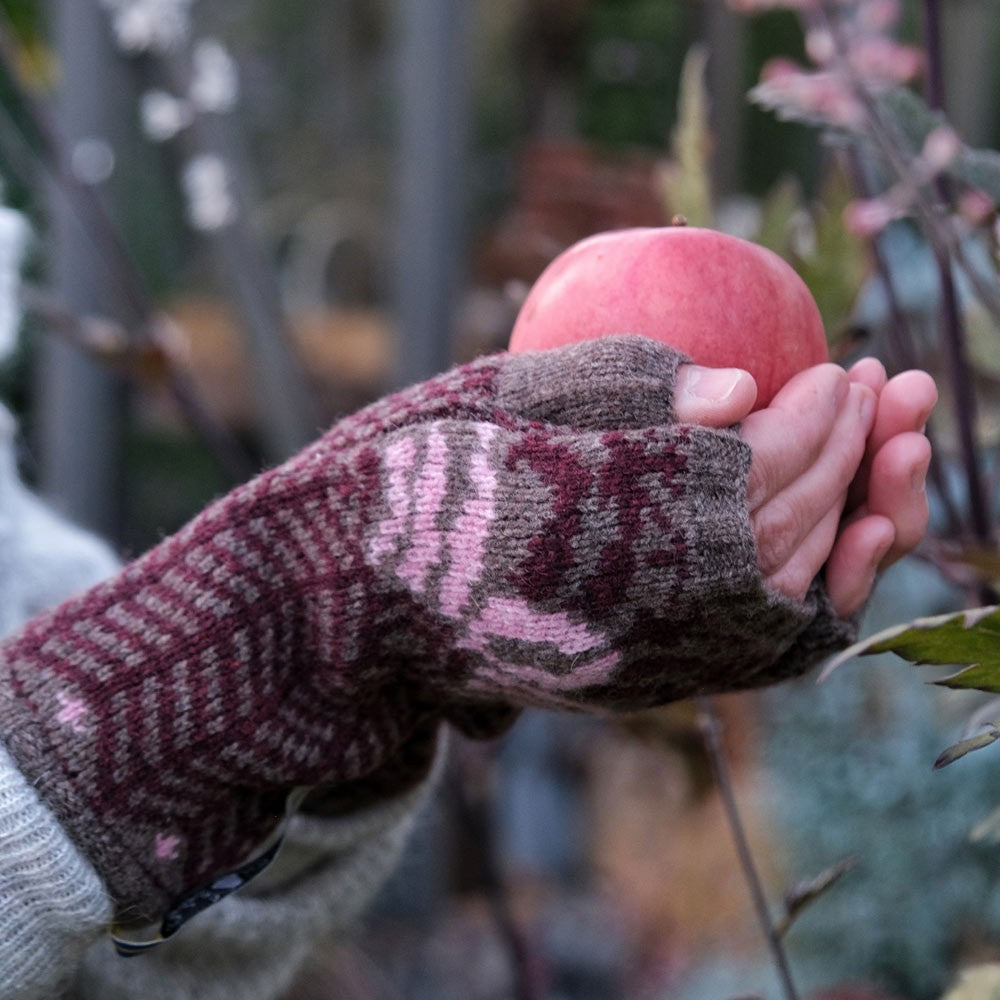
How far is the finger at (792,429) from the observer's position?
57 centimetres

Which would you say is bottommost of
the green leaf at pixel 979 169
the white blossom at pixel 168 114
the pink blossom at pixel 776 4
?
the green leaf at pixel 979 169

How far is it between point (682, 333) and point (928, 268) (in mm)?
1302

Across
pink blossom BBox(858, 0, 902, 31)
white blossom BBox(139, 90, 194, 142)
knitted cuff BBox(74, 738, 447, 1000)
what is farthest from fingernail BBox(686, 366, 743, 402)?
white blossom BBox(139, 90, 194, 142)

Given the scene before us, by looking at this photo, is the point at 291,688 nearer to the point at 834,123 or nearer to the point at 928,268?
the point at 834,123

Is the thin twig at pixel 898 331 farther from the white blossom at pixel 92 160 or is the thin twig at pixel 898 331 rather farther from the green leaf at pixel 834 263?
the white blossom at pixel 92 160

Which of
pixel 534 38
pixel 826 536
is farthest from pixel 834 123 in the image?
pixel 534 38

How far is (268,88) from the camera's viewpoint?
7.98ft

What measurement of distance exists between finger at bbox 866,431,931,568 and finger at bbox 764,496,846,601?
25 millimetres

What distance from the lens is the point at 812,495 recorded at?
1.89ft

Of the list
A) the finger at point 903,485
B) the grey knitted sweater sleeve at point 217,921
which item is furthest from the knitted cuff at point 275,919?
the finger at point 903,485

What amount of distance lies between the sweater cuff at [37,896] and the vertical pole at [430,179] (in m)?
1.20

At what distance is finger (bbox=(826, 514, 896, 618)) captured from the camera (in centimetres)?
59

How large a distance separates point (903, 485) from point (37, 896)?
50 centimetres

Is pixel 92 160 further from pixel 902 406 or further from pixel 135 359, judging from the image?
pixel 902 406
